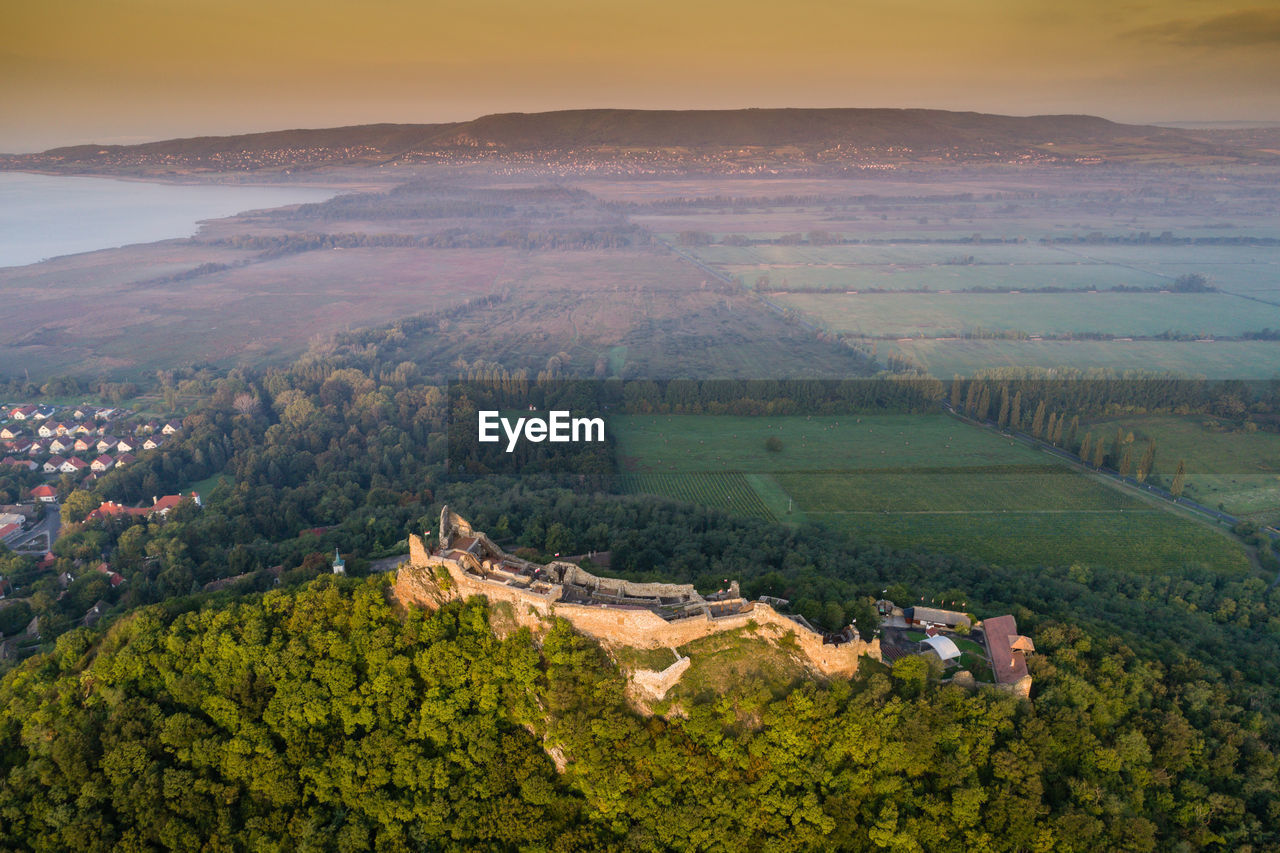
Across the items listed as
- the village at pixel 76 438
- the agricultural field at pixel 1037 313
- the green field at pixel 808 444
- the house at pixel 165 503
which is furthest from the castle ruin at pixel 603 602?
the agricultural field at pixel 1037 313

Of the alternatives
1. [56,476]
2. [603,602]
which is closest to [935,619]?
[603,602]

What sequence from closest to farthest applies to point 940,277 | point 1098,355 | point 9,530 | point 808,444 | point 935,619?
point 935,619
point 9,530
point 808,444
point 1098,355
point 940,277

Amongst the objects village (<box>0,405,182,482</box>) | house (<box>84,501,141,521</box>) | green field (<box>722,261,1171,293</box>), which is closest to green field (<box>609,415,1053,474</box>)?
house (<box>84,501,141,521</box>)

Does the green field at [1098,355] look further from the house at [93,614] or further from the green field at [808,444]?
the house at [93,614]

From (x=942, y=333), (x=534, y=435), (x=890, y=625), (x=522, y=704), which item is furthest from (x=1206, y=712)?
(x=942, y=333)

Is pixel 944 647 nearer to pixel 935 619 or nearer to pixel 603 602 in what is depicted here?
pixel 935 619

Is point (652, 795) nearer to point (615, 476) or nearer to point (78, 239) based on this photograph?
point (615, 476)

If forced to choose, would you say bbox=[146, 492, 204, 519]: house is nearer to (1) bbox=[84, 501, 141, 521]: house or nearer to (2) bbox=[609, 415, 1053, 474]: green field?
(1) bbox=[84, 501, 141, 521]: house
